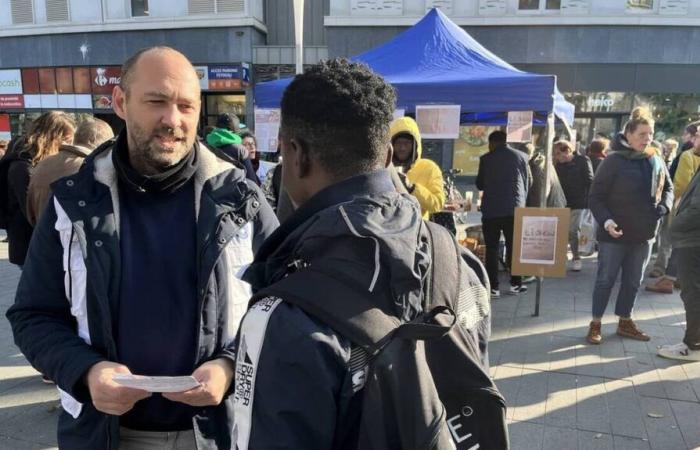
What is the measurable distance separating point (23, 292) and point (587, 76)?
636 inches

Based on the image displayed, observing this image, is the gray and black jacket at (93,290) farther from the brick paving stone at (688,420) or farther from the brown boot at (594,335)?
the brown boot at (594,335)

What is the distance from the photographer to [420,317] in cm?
100

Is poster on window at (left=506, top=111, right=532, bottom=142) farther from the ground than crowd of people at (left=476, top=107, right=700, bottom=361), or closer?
farther from the ground

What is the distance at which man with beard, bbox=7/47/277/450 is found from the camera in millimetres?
1521

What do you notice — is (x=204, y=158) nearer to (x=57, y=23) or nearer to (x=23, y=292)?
(x=23, y=292)

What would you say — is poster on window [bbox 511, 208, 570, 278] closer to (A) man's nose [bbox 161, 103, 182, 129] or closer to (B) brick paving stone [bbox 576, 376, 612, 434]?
(B) brick paving stone [bbox 576, 376, 612, 434]

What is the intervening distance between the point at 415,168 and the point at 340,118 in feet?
12.4

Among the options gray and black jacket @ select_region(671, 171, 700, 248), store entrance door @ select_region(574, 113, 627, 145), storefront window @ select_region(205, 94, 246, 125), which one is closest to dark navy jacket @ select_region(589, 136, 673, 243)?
gray and black jacket @ select_region(671, 171, 700, 248)

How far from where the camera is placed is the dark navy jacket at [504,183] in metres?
5.98

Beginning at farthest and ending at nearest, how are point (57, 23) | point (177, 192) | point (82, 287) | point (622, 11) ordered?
point (57, 23) < point (622, 11) < point (177, 192) < point (82, 287)

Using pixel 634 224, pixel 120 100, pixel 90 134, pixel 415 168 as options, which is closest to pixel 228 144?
pixel 90 134

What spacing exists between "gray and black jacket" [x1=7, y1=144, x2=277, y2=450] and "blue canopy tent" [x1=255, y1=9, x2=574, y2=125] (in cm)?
393

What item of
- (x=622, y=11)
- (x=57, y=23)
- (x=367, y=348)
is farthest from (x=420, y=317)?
(x=57, y=23)

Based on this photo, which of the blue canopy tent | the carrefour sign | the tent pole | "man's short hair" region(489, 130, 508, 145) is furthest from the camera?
the carrefour sign
